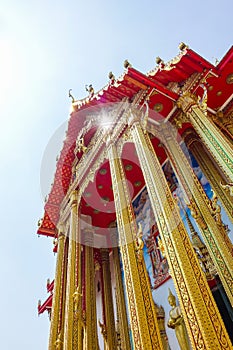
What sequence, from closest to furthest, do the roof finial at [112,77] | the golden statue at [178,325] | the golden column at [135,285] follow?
the golden column at [135,285], the golden statue at [178,325], the roof finial at [112,77]

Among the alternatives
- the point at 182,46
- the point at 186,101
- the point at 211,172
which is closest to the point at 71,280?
the point at 211,172

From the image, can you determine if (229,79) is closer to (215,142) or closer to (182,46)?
(182,46)

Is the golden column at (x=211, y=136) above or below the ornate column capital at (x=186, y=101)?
below

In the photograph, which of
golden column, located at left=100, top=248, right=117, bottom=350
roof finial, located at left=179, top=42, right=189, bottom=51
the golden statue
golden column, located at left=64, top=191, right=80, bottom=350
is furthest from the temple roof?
the golden statue

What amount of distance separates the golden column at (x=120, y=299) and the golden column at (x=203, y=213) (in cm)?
283

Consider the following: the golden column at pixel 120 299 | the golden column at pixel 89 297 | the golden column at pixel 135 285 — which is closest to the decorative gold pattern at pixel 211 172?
the golden column at pixel 135 285

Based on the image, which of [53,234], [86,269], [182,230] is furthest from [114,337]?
[182,230]

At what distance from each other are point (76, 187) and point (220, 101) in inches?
160

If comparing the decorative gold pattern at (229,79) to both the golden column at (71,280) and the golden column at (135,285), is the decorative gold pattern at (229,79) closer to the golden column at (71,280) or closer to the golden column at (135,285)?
the golden column at (135,285)

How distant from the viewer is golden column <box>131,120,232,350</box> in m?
2.57

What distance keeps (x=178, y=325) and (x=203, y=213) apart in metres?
1.87

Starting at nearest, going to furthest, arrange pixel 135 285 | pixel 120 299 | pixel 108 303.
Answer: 1. pixel 135 285
2. pixel 120 299
3. pixel 108 303

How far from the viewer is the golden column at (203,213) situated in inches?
165

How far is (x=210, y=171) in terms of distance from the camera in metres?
5.77
